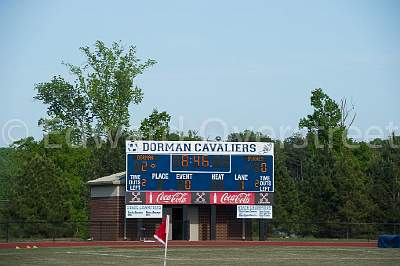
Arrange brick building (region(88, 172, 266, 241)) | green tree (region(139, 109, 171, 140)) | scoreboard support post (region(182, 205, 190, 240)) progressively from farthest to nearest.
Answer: green tree (region(139, 109, 171, 140)), brick building (region(88, 172, 266, 241)), scoreboard support post (region(182, 205, 190, 240))

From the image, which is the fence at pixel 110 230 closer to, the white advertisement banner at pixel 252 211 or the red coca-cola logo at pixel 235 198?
the white advertisement banner at pixel 252 211

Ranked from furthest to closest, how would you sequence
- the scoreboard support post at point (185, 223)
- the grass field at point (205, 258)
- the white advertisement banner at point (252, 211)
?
the scoreboard support post at point (185, 223), the white advertisement banner at point (252, 211), the grass field at point (205, 258)

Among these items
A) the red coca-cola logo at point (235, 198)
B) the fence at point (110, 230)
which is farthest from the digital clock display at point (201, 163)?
the fence at point (110, 230)

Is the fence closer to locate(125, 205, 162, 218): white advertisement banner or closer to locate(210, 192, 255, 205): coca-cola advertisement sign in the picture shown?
locate(125, 205, 162, 218): white advertisement banner

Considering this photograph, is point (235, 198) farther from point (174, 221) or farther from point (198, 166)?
point (174, 221)

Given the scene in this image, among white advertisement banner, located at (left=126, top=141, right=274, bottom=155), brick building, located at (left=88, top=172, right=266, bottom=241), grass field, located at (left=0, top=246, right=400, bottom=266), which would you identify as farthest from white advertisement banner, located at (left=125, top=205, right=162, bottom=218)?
grass field, located at (left=0, top=246, right=400, bottom=266)

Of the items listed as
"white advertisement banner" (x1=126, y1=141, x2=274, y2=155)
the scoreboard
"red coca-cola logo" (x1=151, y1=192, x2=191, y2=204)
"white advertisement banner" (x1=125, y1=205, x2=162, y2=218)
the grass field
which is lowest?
the grass field

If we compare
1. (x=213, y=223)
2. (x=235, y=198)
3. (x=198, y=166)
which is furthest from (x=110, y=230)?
(x=235, y=198)

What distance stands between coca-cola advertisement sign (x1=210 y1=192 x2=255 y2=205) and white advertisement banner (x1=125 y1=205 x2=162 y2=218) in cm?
366

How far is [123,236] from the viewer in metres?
60.5

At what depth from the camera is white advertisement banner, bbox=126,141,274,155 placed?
56.9 metres

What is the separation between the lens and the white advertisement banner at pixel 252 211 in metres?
59.2

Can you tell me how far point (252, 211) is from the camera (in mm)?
59312

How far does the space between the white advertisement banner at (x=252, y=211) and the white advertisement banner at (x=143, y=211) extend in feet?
17.8
